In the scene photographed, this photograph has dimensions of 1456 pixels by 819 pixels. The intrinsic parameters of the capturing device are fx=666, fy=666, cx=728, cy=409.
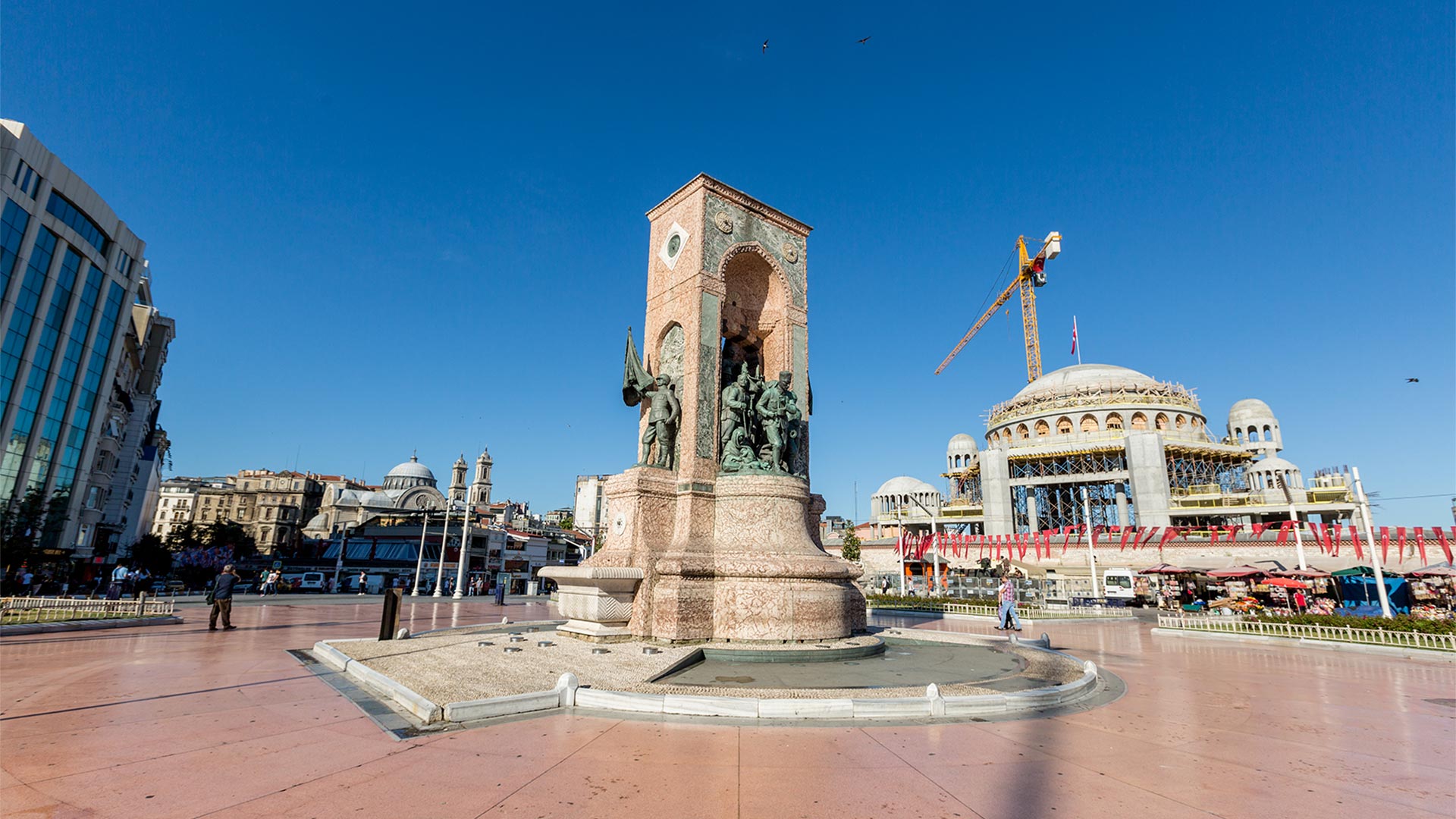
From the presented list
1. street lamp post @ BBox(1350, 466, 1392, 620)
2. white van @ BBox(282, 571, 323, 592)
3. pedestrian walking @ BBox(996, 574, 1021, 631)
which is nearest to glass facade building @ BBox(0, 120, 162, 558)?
white van @ BBox(282, 571, 323, 592)

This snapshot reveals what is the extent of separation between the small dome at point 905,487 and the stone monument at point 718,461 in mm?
72985

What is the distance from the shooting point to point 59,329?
4066 cm

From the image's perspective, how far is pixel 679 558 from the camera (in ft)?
41.2

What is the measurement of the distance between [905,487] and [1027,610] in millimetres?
61795

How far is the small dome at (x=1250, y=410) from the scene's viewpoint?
222 feet

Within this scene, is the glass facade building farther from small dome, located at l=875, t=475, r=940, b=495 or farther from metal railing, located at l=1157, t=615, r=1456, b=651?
small dome, located at l=875, t=475, r=940, b=495

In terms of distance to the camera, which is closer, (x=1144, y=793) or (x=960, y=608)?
(x=1144, y=793)

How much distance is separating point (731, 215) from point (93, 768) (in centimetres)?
1415

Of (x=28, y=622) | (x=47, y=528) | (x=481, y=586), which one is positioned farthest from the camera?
(x=481, y=586)

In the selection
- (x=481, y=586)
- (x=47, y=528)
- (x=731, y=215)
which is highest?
(x=731, y=215)

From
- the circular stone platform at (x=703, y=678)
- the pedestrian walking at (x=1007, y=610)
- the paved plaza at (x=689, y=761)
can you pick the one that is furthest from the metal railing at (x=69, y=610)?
the pedestrian walking at (x=1007, y=610)

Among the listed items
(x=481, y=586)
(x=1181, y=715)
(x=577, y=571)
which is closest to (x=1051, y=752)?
(x=1181, y=715)

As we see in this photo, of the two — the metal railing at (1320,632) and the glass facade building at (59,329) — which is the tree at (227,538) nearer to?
the glass facade building at (59,329)

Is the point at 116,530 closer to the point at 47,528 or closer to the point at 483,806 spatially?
the point at 47,528
